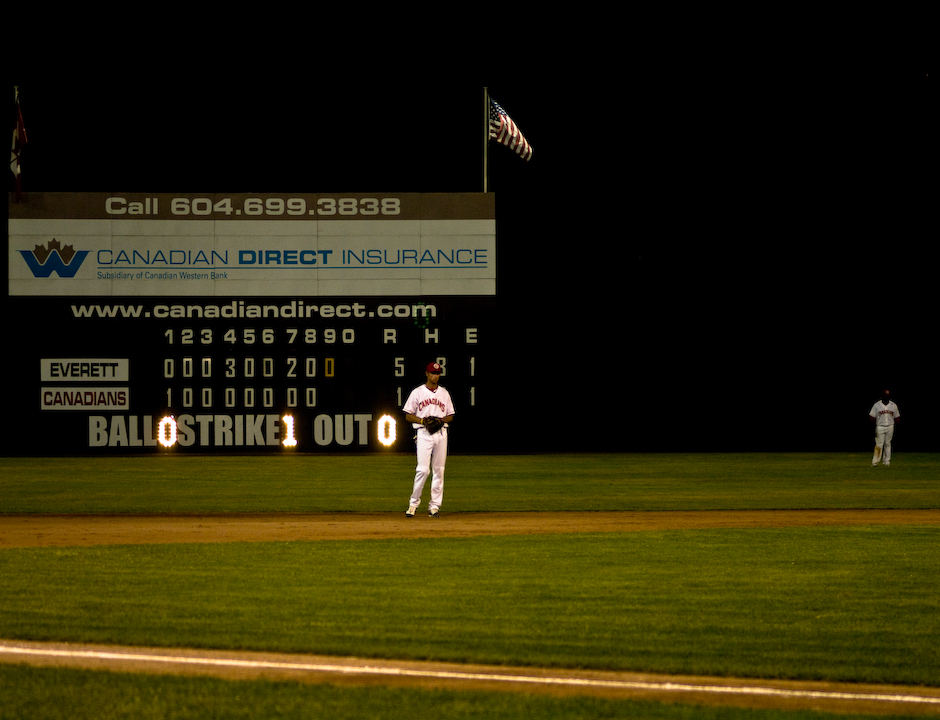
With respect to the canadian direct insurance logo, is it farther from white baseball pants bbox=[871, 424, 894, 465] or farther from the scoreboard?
white baseball pants bbox=[871, 424, 894, 465]

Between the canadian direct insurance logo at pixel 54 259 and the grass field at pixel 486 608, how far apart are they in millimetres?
12737

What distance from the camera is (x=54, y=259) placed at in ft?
88.0

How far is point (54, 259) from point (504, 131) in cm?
1177

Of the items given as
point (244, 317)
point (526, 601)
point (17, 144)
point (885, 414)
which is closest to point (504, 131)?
point (244, 317)

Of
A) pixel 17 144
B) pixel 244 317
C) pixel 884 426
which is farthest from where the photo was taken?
pixel 17 144

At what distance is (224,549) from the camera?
11.0 metres

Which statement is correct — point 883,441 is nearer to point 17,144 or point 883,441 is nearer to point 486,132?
point 486,132

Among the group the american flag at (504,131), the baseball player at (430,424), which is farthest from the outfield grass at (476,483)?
the american flag at (504,131)

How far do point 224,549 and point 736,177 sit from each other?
23498mm

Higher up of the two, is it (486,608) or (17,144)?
(17,144)

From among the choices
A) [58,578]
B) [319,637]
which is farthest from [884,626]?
[58,578]

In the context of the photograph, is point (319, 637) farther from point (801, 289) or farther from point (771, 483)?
point (801, 289)

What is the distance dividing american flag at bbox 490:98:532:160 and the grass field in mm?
14413

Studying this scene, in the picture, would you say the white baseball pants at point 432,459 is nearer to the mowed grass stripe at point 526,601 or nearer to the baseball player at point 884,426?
the mowed grass stripe at point 526,601
